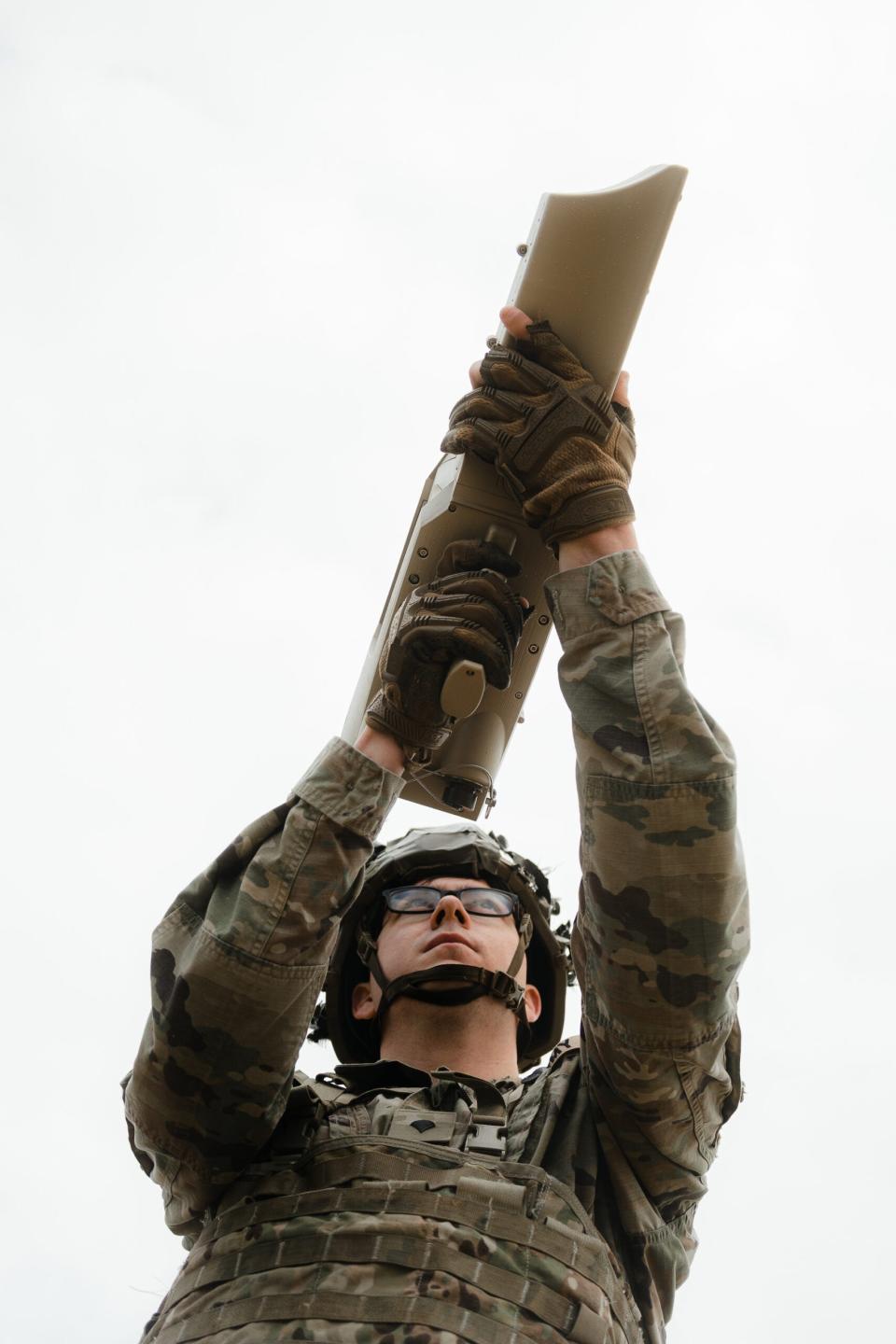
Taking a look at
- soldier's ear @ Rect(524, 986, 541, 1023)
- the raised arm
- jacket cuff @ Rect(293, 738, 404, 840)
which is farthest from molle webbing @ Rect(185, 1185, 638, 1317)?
soldier's ear @ Rect(524, 986, 541, 1023)

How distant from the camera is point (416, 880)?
24.6 feet

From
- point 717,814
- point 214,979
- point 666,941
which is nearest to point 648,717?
point 717,814

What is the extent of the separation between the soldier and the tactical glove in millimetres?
12

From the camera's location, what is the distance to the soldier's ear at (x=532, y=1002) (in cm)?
766

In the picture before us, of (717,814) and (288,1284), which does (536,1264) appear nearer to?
(288,1284)

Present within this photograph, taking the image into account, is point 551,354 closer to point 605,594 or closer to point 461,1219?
point 605,594

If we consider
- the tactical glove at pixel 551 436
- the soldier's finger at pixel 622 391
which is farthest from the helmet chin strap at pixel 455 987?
the soldier's finger at pixel 622 391

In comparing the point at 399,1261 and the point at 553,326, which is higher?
the point at 553,326

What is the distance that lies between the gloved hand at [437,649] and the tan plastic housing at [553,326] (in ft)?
0.34

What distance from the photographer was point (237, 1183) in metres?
5.50

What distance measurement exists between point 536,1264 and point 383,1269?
523mm

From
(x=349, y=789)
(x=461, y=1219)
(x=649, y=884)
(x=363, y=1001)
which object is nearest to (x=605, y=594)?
(x=649, y=884)

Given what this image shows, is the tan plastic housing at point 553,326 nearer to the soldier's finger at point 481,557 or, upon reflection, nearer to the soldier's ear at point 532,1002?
the soldier's finger at point 481,557

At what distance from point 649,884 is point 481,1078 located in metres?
1.66
